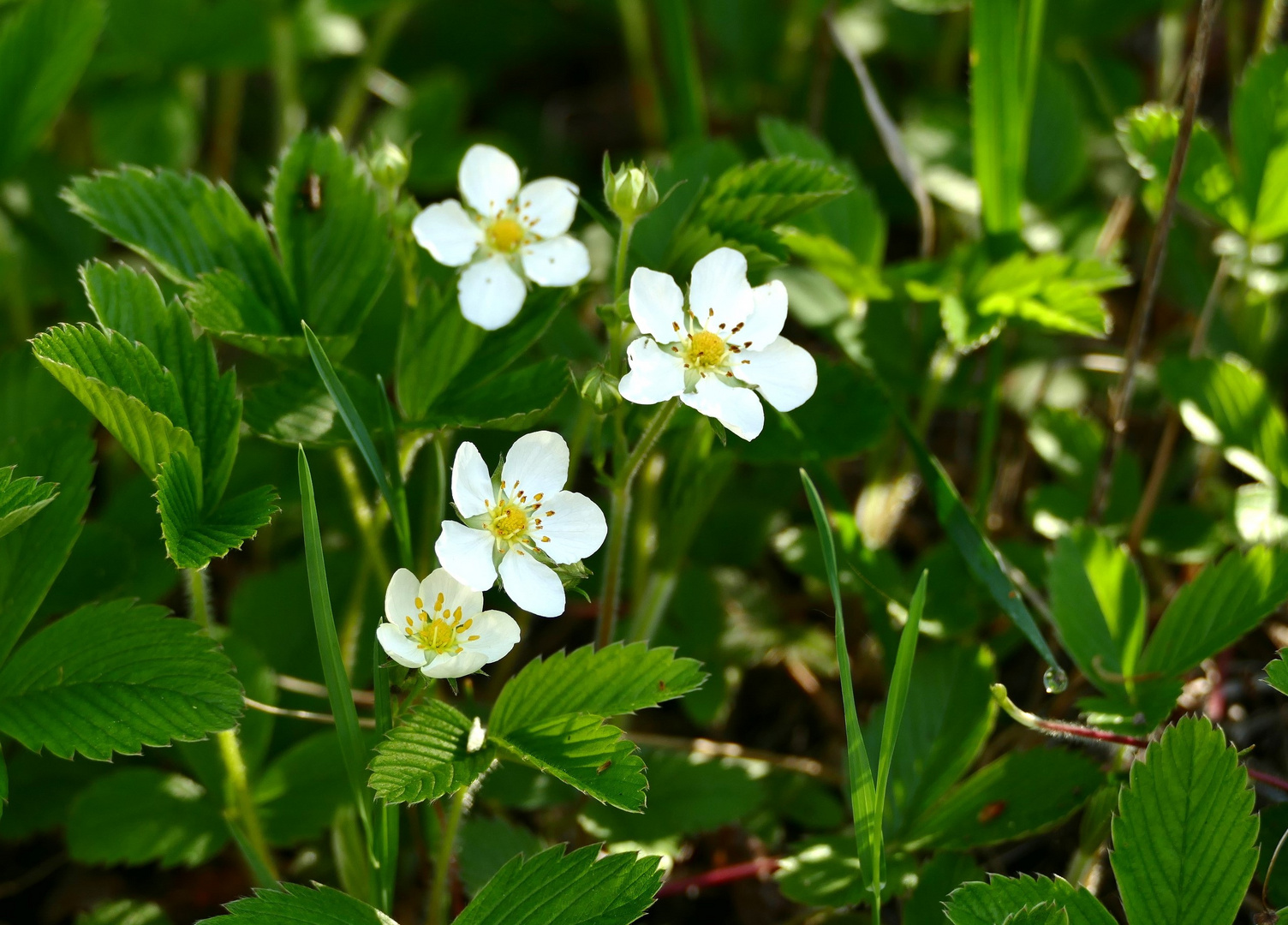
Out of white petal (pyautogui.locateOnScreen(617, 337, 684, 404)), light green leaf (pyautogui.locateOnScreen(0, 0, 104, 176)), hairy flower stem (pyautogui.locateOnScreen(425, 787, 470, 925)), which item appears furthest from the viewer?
light green leaf (pyautogui.locateOnScreen(0, 0, 104, 176))

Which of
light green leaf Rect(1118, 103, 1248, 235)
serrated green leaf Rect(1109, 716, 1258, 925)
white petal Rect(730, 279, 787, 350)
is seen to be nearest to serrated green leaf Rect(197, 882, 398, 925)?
white petal Rect(730, 279, 787, 350)

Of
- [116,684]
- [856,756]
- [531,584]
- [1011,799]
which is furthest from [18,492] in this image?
[1011,799]

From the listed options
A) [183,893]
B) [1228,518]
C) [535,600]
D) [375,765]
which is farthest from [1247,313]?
[183,893]

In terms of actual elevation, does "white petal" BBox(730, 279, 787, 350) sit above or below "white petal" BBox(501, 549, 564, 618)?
above

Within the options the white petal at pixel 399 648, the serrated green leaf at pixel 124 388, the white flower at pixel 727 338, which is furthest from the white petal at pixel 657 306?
the serrated green leaf at pixel 124 388

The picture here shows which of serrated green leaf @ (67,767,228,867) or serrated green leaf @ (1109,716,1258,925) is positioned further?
serrated green leaf @ (67,767,228,867)

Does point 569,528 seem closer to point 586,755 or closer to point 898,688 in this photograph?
point 586,755

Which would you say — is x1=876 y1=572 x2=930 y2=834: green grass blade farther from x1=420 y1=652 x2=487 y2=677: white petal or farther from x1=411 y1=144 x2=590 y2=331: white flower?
x1=411 y1=144 x2=590 y2=331: white flower
